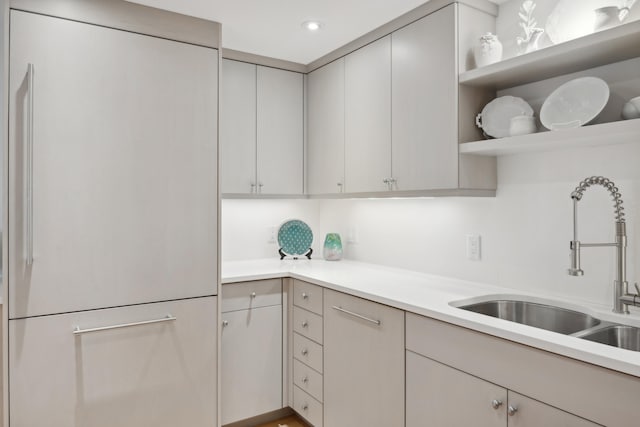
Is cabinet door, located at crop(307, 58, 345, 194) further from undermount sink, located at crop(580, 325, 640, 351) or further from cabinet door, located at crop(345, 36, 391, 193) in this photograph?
undermount sink, located at crop(580, 325, 640, 351)

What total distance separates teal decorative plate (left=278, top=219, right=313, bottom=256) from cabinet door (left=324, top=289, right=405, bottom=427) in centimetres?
84

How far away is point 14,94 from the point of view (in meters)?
1.83

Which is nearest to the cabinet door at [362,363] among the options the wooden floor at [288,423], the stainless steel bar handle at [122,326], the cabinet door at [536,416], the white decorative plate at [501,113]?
the wooden floor at [288,423]

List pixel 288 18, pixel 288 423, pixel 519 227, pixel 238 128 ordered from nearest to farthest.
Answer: pixel 519 227 → pixel 288 18 → pixel 288 423 → pixel 238 128

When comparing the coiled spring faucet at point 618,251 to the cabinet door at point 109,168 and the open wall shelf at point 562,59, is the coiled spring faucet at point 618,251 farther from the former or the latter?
the cabinet door at point 109,168

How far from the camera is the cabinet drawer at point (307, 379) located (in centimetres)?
245

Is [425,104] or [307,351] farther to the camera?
[307,351]

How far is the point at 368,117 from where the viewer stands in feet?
8.33

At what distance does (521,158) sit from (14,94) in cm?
226

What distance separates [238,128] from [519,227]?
1758 mm

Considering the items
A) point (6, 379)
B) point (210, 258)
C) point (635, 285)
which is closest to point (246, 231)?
point (210, 258)

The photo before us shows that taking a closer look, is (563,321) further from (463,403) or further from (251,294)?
(251,294)

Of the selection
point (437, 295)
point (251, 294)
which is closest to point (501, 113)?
point (437, 295)

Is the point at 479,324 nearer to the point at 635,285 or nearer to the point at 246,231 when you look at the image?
the point at 635,285
